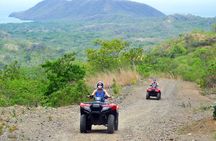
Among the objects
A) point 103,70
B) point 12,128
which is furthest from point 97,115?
point 103,70

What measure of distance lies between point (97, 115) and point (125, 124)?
3245mm

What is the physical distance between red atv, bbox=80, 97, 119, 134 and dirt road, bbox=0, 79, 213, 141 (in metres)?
0.31

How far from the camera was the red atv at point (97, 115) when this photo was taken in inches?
650

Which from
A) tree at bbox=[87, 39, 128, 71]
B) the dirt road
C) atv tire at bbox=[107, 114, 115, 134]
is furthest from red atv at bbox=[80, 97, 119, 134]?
tree at bbox=[87, 39, 128, 71]

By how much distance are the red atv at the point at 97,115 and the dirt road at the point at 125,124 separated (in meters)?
0.31

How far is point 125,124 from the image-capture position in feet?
64.4

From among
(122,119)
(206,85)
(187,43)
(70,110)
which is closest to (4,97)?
(70,110)

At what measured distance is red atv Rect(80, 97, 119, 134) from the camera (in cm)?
1650

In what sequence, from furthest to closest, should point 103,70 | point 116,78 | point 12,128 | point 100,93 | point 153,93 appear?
point 103,70 → point 116,78 → point 153,93 → point 100,93 → point 12,128

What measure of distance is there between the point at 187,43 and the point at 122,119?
5686cm

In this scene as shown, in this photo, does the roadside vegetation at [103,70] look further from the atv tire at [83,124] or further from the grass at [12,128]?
the atv tire at [83,124]

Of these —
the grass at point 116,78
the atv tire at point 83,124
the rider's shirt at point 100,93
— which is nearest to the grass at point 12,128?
the atv tire at point 83,124

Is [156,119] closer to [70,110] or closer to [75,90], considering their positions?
[70,110]

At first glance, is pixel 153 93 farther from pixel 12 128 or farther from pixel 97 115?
pixel 12 128
